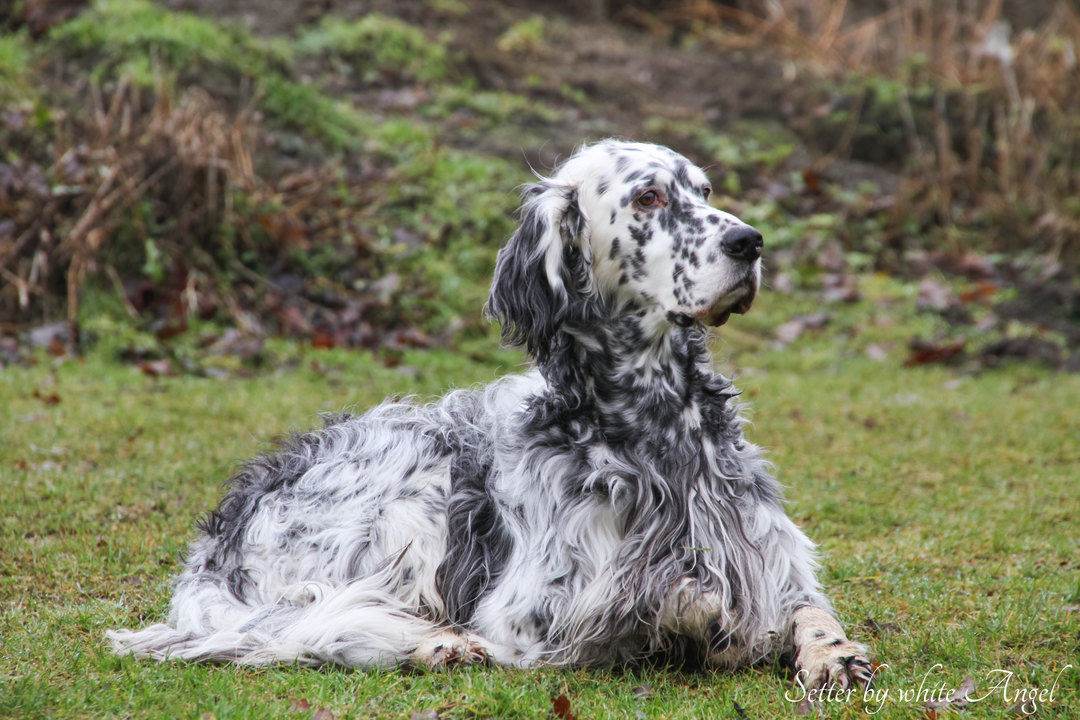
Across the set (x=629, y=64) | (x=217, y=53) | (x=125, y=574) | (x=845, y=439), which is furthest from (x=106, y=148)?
(x=629, y=64)

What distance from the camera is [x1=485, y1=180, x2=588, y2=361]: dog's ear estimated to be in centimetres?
393

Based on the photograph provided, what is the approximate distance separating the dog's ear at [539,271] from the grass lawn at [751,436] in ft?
3.77

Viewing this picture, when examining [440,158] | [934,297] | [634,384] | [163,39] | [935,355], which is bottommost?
[935,355]

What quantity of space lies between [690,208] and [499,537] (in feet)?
4.50

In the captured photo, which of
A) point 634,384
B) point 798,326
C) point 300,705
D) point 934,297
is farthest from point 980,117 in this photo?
point 300,705

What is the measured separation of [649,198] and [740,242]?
393 mm

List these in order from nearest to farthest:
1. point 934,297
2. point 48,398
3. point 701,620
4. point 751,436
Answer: point 701,620, point 751,436, point 48,398, point 934,297

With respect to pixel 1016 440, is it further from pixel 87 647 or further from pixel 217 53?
pixel 217 53

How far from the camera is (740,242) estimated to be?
3719mm

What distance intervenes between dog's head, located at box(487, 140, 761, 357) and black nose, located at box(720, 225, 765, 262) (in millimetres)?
26

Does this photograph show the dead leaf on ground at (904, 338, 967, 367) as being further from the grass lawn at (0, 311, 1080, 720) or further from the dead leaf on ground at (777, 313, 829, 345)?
the dead leaf on ground at (777, 313, 829, 345)

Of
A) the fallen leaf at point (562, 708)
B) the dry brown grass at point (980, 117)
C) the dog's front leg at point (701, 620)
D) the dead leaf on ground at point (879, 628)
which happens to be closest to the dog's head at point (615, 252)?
the dog's front leg at point (701, 620)

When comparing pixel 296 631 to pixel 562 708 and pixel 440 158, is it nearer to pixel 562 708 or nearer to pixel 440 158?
pixel 562 708

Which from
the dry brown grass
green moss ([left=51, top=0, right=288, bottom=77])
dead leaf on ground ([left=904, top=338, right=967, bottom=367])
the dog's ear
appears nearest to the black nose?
the dog's ear
